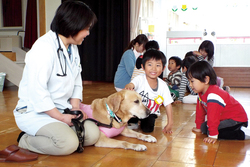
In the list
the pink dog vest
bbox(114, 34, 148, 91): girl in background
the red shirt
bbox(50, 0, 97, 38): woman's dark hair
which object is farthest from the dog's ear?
bbox(114, 34, 148, 91): girl in background

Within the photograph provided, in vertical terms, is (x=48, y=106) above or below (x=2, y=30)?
below

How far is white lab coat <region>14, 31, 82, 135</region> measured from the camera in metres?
1.71

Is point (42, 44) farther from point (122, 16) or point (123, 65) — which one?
point (122, 16)

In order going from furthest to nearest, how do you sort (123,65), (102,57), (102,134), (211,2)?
Result: (211,2)
(102,57)
(123,65)
(102,134)

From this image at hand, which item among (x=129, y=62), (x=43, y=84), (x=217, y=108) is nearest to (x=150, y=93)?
(x=217, y=108)

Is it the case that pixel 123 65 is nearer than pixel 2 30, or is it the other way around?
pixel 123 65

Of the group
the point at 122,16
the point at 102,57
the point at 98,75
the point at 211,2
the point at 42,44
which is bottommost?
the point at 98,75

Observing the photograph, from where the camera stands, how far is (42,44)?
1.76m

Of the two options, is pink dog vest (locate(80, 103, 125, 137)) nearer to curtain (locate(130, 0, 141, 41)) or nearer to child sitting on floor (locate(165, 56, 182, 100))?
child sitting on floor (locate(165, 56, 182, 100))

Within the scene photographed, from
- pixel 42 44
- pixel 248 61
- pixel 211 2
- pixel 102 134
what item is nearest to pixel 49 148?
pixel 102 134

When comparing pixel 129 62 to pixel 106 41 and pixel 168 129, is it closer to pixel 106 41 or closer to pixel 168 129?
pixel 168 129

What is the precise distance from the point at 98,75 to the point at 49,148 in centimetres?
527

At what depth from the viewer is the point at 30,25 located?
21.2 ft

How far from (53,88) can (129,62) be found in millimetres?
1825
